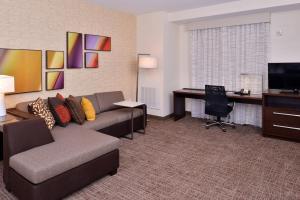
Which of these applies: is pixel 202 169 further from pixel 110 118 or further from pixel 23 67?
pixel 23 67

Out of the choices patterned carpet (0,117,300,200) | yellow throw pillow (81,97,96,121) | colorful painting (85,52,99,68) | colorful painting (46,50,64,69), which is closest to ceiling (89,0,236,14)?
colorful painting (85,52,99,68)

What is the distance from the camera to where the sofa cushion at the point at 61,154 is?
2.08 meters

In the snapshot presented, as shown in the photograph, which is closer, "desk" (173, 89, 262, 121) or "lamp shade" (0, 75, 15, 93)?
"lamp shade" (0, 75, 15, 93)

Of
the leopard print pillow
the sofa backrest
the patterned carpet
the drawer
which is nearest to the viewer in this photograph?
the patterned carpet

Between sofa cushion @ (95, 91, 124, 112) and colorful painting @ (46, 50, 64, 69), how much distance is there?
87 cm

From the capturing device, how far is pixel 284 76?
4125 millimetres

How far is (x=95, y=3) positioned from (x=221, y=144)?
11.7 ft

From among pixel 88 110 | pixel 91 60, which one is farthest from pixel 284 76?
pixel 91 60

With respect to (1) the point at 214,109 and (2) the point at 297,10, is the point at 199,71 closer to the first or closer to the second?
(1) the point at 214,109

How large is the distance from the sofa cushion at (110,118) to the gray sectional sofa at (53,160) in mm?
491

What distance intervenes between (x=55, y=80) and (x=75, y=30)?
1022 mm

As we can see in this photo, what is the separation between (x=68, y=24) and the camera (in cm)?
409

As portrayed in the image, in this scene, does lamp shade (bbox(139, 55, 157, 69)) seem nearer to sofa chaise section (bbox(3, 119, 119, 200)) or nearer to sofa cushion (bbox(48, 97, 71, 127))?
sofa cushion (bbox(48, 97, 71, 127))

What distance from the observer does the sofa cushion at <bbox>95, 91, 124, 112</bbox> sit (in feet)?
14.4
